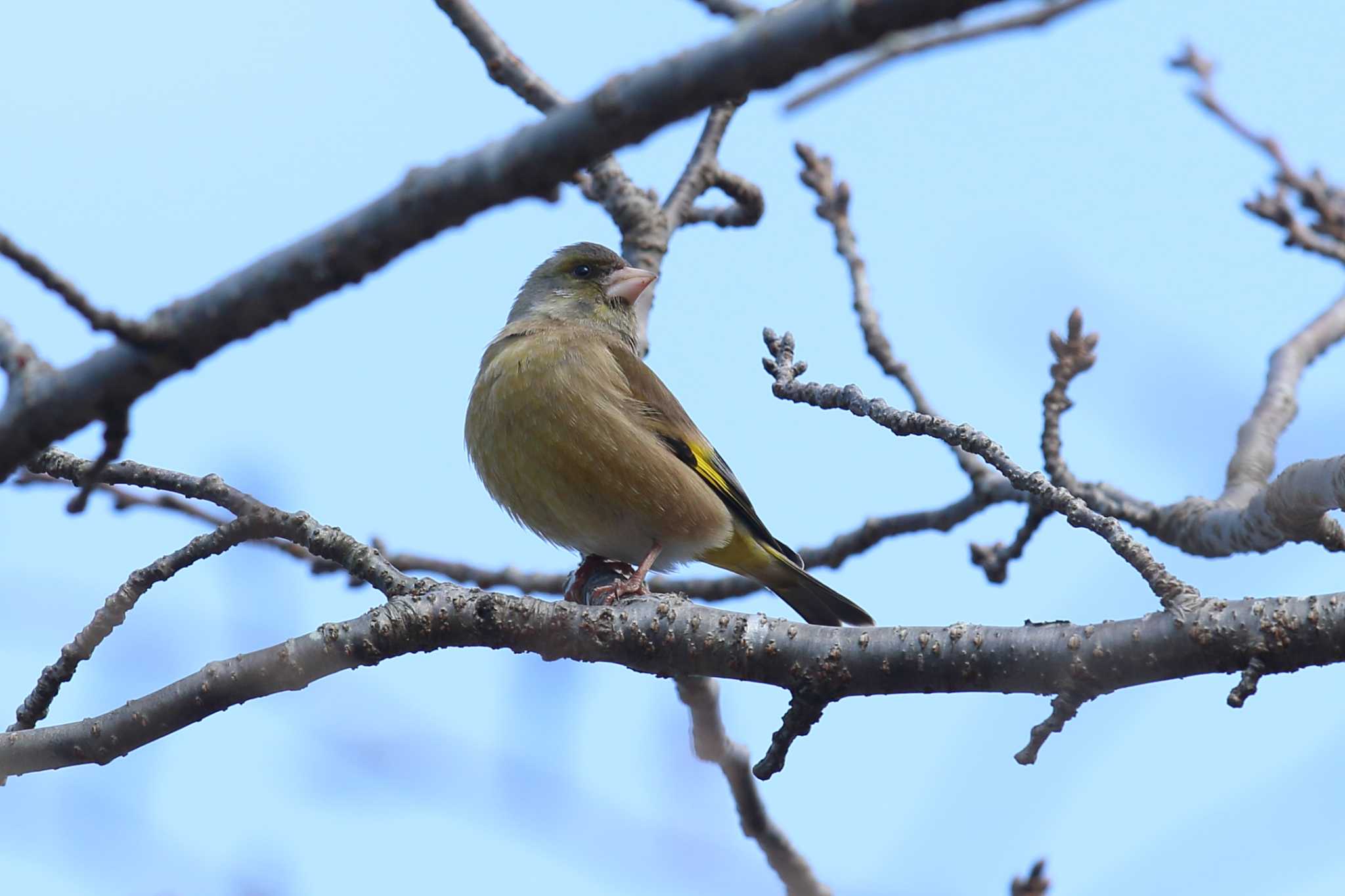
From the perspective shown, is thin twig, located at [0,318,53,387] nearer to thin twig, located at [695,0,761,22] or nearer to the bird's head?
thin twig, located at [695,0,761,22]

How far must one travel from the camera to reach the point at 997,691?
3.16 metres

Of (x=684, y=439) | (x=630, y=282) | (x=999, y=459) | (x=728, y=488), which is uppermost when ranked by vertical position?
(x=630, y=282)

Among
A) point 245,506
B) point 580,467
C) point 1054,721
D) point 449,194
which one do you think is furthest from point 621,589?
point 449,194

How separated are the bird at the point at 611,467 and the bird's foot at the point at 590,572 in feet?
0.05

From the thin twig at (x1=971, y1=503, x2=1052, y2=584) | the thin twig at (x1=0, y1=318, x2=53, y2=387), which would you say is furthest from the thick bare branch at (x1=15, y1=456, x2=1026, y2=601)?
the thin twig at (x1=0, y1=318, x2=53, y2=387)

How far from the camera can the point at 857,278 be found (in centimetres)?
606

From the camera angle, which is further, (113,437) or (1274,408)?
(1274,408)

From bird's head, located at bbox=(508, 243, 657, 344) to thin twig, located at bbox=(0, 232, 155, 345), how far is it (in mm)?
4693

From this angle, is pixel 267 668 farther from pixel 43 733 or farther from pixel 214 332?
pixel 214 332

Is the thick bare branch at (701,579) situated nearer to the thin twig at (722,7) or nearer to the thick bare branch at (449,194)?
the thin twig at (722,7)

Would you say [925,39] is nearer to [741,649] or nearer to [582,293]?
[741,649]

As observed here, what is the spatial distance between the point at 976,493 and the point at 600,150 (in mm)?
4278

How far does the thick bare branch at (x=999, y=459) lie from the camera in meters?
2.95

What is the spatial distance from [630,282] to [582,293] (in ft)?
2.40
